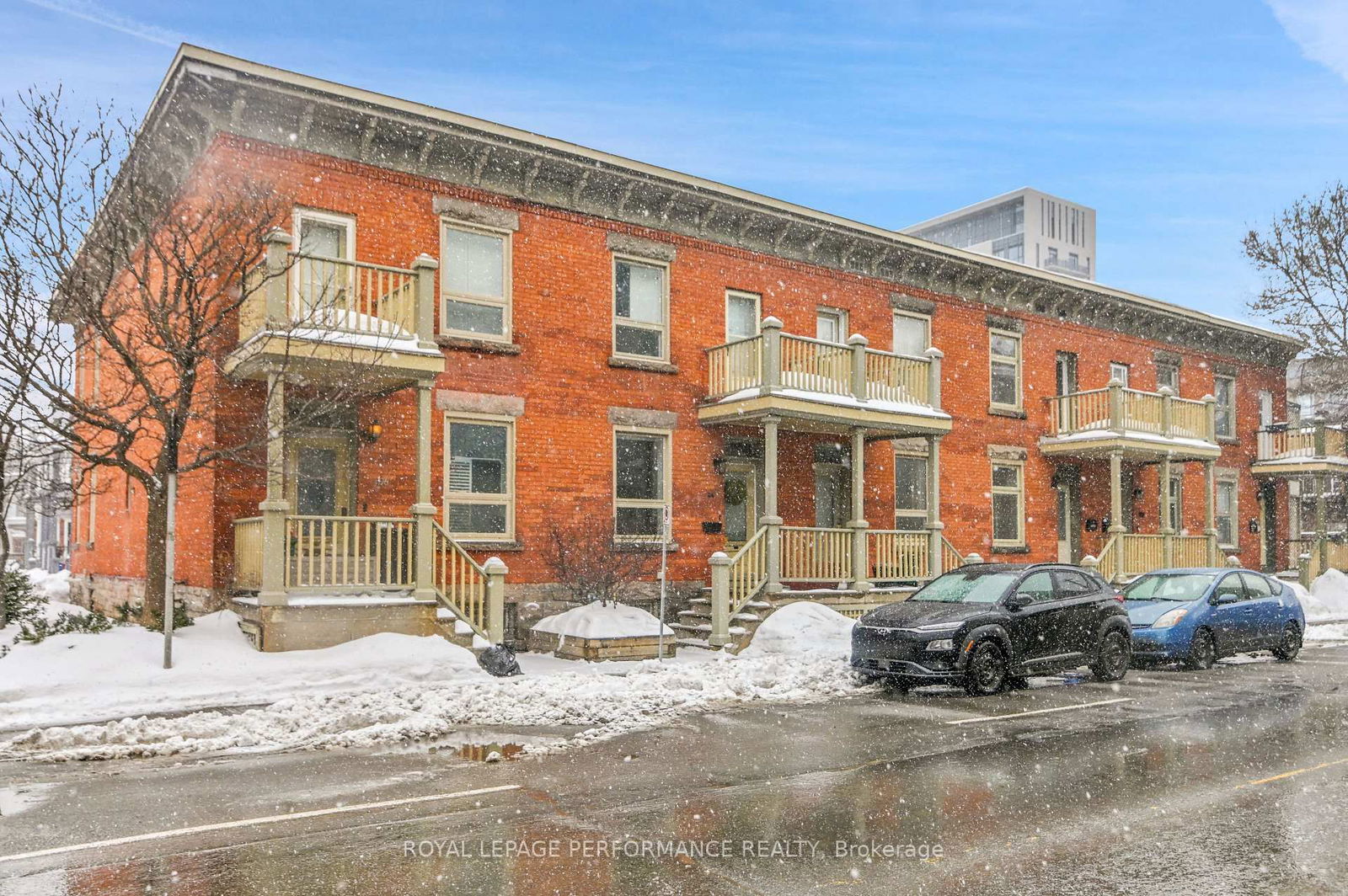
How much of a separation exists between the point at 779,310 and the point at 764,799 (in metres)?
14.0

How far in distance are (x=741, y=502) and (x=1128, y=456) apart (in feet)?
33.8

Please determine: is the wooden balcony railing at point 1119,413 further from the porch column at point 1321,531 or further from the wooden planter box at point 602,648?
the wooden planter box at point 602,648

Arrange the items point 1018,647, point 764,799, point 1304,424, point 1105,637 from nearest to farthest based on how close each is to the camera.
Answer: point 764,799
point 1018,647
point 1105,637
point 1304,424

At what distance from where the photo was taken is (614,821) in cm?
639

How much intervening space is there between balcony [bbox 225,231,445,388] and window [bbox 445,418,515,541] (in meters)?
1.88

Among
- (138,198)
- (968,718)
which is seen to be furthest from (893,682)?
(138,198)

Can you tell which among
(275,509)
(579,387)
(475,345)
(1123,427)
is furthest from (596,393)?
(1123,427)

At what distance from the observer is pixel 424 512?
44.8 ft

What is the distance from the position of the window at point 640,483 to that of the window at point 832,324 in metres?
4.58

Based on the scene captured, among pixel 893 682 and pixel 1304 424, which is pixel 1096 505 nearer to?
pixel 1304 424

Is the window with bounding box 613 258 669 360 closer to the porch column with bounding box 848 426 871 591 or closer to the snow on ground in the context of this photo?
the porch column with bounding box 848 426 871 591

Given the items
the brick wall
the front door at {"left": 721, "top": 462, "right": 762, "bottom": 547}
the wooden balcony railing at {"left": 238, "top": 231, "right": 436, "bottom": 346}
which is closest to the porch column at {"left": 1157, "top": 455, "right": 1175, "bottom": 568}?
the brick wall

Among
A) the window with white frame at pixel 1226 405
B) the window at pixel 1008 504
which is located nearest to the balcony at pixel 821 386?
the window at pixel 1008 504

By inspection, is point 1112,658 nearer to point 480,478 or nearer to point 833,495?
point 833,495
